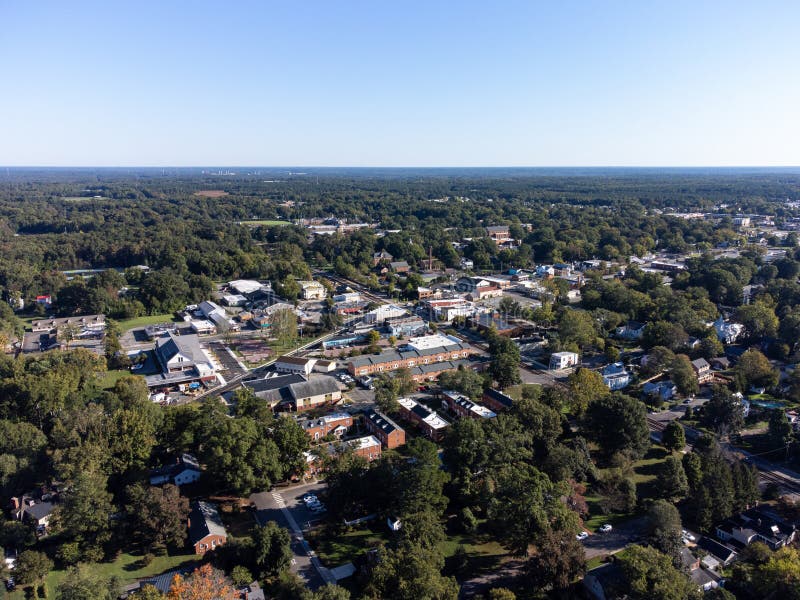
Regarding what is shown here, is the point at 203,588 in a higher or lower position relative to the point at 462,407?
higher

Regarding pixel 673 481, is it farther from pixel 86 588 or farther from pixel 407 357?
pixel 86 588

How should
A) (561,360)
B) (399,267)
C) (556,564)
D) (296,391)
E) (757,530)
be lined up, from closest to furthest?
(556,564)
(757,530)
(296,391)
(561,360)
(399,267)

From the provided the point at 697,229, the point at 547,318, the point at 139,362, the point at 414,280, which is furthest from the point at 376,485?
the point at 697,229

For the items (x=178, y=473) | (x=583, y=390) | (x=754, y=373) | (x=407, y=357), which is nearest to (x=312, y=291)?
(x=407, y=357)

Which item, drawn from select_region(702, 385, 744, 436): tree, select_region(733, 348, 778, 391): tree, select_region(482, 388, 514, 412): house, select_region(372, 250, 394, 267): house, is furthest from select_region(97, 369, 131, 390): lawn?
select_region(372, 250, 394, 267): house

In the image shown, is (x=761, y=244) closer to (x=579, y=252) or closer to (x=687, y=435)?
(x=579, y=252)

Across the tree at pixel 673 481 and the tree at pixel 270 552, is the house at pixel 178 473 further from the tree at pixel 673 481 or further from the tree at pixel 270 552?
the tree at pixel 673 481

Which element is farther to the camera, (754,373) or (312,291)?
(312,291)
